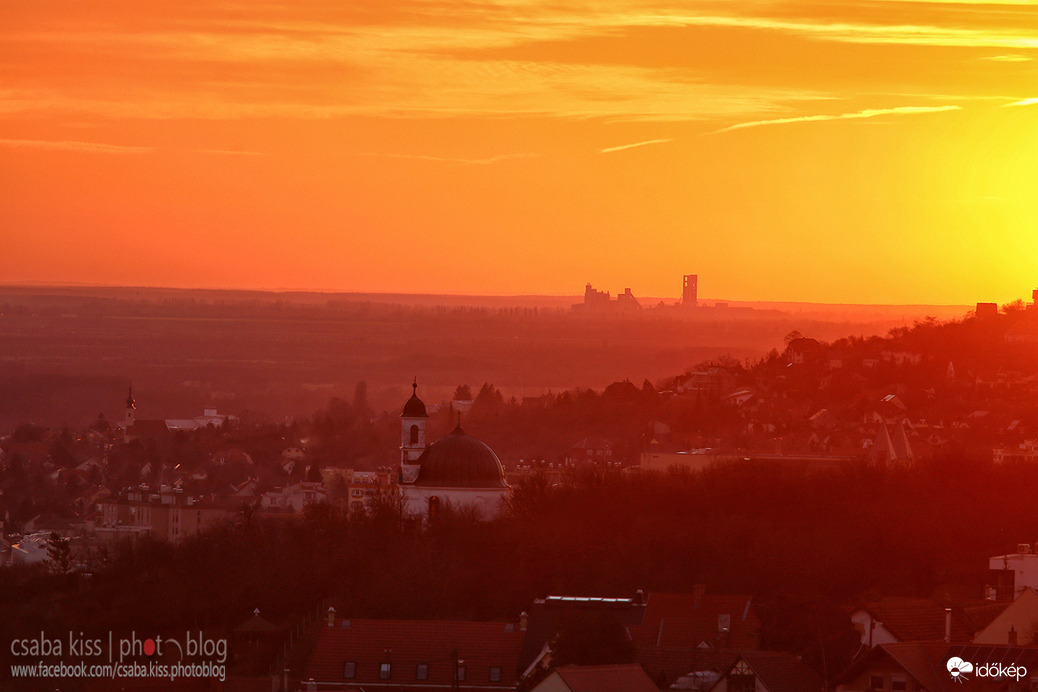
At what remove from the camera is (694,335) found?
19725 centimetres

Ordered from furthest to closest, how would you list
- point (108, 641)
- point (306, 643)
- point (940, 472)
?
point (940, 472)
point (108, 641)
point (306, 643)

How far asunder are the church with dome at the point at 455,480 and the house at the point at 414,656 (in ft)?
53.7

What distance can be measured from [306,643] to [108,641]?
5.74 meters

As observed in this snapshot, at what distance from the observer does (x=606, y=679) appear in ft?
108

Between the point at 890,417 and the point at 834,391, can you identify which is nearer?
the point at 890,417

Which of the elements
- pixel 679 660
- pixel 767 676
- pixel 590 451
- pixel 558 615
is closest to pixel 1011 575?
pixel 558 615

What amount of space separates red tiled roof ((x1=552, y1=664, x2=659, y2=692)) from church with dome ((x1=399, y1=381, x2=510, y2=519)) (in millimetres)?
24711

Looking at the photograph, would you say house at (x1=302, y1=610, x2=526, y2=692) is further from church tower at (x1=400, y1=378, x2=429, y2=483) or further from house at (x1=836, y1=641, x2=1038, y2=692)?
church tower at (x1=400, y1=378, x2=429, y2=483)

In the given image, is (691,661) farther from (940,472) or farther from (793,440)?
(793,440)

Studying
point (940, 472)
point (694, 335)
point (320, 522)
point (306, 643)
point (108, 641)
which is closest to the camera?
point (306, 643)

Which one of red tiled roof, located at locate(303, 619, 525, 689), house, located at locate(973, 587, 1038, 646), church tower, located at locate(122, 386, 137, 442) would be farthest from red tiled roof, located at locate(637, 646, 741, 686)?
church tower, located at locate(122, 386, 137, 442)

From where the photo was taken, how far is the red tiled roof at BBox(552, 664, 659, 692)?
3250 cm

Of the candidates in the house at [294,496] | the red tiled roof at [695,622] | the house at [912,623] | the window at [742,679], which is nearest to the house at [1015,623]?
the house at [912,623]

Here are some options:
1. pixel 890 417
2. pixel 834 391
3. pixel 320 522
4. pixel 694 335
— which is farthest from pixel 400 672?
pixel 694 335
